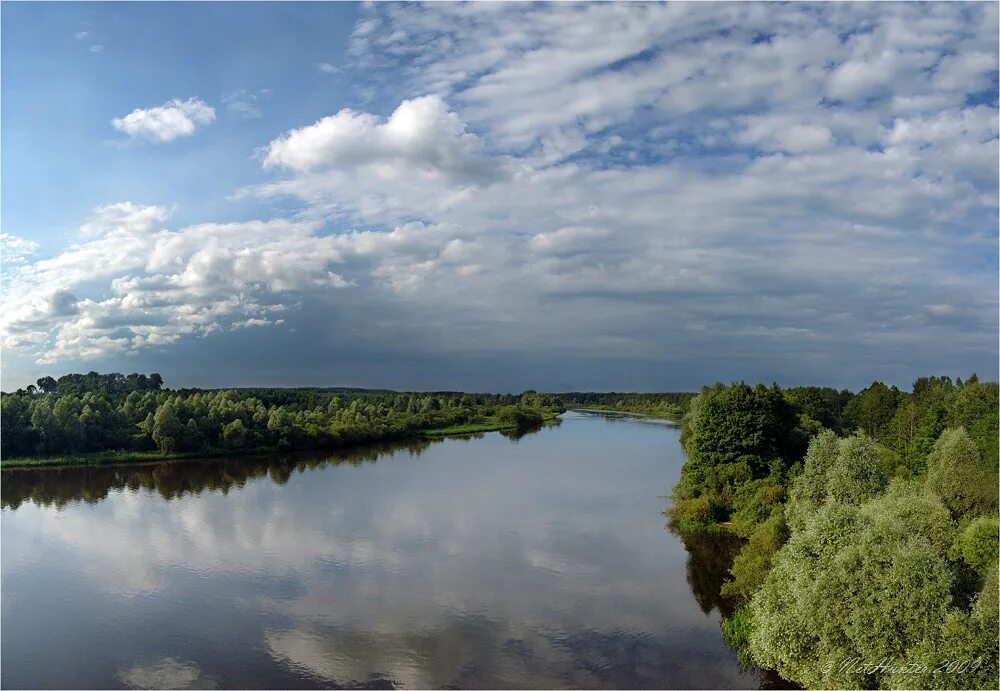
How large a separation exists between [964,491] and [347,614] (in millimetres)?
23492

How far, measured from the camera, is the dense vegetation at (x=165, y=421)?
5038 cm

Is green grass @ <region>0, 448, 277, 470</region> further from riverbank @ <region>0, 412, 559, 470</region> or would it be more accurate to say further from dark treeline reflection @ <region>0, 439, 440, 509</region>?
dark treeline reflection @ <region>0, 439, 440, 509</region>

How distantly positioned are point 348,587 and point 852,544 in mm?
16409

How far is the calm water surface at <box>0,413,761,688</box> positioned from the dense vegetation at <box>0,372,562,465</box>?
5.14 meters

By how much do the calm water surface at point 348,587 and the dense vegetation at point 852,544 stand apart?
228 centimetres

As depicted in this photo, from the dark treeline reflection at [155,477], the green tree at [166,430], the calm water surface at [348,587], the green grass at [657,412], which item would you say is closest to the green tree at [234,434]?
the dark treeline reflection at [155,477]

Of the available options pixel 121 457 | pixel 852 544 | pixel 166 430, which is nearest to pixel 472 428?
pixel 166 430

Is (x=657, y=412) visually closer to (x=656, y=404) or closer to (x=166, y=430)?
(x=656, y=404)

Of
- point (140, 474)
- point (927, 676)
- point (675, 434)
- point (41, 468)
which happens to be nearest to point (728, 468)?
point (927, 676)

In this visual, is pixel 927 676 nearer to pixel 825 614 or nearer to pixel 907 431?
pixel 825 614

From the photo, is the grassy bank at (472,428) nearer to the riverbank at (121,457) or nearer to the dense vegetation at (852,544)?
the riverbank at (121,457)

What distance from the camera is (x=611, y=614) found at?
72.5 ft

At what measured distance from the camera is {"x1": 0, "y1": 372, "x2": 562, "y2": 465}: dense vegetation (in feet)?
→ 165

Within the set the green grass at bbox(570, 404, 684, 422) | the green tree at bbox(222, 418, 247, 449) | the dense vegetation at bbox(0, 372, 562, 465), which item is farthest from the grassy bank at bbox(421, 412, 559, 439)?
the green grass at bbox(570, 404, 684, 422)
